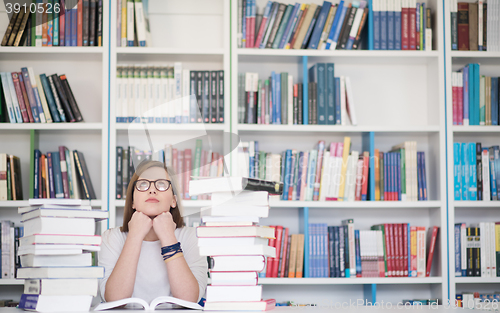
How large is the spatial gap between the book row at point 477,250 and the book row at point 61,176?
2038 mm

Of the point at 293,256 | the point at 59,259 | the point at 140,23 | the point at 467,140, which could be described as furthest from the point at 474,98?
the point at 59,259

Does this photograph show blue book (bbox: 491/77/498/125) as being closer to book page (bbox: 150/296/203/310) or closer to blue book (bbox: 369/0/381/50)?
blue book (bbox: 369/0/381/50)

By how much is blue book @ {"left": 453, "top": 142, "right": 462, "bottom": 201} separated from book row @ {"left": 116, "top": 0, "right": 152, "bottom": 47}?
183 cm

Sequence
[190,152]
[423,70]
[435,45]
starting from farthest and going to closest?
[423,70]
[435,45]
[190,152]

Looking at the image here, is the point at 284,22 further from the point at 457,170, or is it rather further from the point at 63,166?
the point at 63,166

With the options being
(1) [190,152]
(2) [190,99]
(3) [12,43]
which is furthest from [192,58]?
(3) [12,43]

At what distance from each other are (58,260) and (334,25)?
6.96 ft

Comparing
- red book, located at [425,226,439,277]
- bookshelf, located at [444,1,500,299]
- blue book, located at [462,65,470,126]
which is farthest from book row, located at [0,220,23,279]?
blue book, located at [462,65,470,126]

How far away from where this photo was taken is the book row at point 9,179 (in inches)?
103

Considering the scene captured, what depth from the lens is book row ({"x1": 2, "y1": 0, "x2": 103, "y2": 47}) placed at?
2695 millimetres

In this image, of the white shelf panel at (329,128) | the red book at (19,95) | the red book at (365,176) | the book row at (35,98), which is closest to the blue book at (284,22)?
the white shelf panel at (329,128)

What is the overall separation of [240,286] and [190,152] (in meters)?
1.55

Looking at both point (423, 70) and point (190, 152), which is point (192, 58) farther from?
point (423, 70)

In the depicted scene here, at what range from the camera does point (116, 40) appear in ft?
8.84
